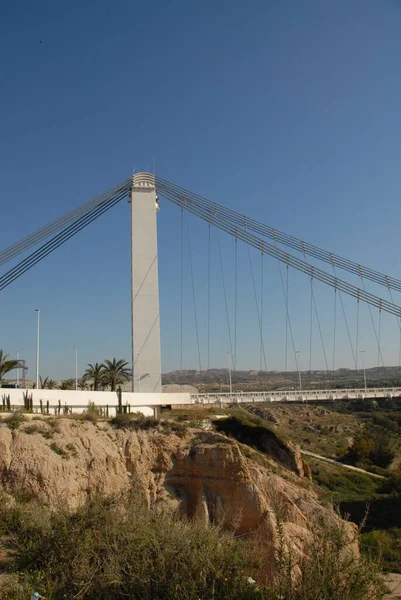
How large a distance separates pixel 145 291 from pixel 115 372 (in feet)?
32.5

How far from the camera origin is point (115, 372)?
37.7 metres

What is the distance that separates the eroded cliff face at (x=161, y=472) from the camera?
13188 millimetres

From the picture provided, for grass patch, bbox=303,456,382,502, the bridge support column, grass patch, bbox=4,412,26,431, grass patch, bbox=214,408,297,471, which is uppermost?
the bridge support column

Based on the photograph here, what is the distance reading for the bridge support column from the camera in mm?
29234

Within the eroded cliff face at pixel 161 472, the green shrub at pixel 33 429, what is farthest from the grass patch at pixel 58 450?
the green shrub at pixel 33 429

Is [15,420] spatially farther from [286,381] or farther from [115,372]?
[286,381]

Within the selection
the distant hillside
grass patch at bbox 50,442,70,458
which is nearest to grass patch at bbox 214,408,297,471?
grass patch at bbox 50,442,70,458

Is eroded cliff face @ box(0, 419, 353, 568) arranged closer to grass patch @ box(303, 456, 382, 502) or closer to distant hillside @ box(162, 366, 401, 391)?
grass patch @ box(303, 456, 382, 502)

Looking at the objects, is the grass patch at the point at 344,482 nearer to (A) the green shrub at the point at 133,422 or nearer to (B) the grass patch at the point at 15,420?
(A) the green shrub at the point at 133,422

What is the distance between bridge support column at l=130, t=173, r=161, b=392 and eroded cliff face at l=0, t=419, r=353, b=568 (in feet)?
34.5

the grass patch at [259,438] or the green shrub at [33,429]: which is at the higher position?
the green shrub at [33,429]

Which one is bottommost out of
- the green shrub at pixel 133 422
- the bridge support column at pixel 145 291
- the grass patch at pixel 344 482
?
the grass patch at pixel 344 482

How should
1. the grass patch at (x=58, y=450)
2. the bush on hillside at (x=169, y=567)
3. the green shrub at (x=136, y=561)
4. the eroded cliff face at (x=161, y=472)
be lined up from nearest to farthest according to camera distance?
the bush on hillside at (x=169, y=567) → the green shrub at (x=136, y=561) → the eroded cliff face at (x=161, y=472) → the grass patch at (x=58, y=450)

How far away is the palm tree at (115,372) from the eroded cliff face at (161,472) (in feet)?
63.6
